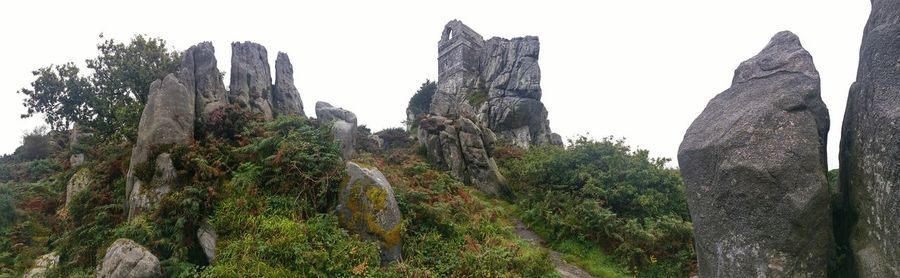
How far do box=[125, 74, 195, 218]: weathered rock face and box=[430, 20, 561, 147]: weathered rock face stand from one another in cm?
1713

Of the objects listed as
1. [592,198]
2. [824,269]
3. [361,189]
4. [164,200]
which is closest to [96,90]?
[164,200]

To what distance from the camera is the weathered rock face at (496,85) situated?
111ft

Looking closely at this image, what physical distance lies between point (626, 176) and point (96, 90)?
2488 centimetres

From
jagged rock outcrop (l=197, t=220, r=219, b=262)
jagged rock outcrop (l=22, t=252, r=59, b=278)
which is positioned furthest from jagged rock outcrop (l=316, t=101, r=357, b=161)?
jagged rock outcrop (l=22, t=252, r=59, b=278)

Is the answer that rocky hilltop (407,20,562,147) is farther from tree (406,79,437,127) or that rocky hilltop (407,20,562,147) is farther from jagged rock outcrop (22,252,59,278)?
jagged rock outcrop (22,252,59,278)

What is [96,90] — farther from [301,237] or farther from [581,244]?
[581,244]

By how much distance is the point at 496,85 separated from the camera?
1474 inches

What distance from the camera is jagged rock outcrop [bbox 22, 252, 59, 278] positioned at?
8844 mm

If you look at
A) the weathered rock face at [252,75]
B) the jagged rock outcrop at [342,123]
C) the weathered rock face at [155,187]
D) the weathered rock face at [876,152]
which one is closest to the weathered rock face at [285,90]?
the weathered rock face at [252,75]

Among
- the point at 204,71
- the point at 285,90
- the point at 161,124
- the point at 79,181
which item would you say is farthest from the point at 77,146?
the point at 285,90

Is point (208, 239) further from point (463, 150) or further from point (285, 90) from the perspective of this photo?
point (285, 90)

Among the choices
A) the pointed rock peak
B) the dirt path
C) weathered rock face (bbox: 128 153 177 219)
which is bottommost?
the dirt path

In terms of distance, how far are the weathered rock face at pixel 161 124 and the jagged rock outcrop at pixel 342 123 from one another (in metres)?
3.52

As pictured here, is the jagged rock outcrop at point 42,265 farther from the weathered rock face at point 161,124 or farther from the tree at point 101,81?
the tree at point 101,81
